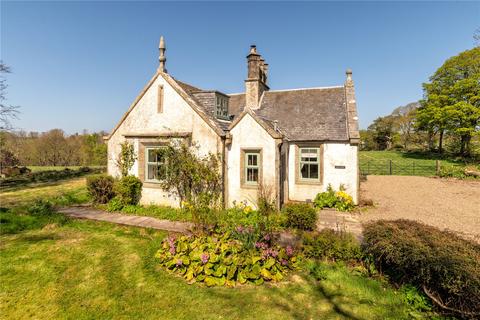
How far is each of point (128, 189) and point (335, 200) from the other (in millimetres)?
11407

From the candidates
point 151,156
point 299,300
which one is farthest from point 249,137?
point 299,300

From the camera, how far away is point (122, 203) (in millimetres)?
13219

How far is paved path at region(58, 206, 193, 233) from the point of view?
10406 mm

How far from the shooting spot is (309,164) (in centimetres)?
1552

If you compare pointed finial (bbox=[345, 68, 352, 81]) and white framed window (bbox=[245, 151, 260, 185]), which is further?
pointed finial (bbox=[345, 68, 352, 81])

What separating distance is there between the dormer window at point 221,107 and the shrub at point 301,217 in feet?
22.3

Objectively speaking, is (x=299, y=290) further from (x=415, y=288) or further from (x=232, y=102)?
(x=232, y=102)

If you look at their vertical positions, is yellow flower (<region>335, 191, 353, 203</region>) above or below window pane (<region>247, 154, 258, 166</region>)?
below

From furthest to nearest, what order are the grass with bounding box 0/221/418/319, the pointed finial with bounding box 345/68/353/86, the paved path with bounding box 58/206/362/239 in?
1. the pointed finial with bounding box 345/68/353/86
2. the paved path with bounding box 58/206/362/239
3. the grass with bounding box 0/221/418/319

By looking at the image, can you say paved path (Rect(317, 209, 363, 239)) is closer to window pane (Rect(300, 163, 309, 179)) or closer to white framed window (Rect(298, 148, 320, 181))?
white framed window (Rect(298, 148, 320, 181))

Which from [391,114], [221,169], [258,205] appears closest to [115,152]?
[221,169]

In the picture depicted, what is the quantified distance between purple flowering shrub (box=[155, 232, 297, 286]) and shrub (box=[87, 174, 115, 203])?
7537 millimetres

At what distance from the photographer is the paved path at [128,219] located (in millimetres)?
10406

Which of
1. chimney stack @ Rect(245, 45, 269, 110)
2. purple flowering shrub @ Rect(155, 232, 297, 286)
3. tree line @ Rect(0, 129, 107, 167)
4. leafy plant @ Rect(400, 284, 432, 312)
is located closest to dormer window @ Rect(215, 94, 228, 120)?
chimney stack @ Rect(245, 45, 269, 110)
